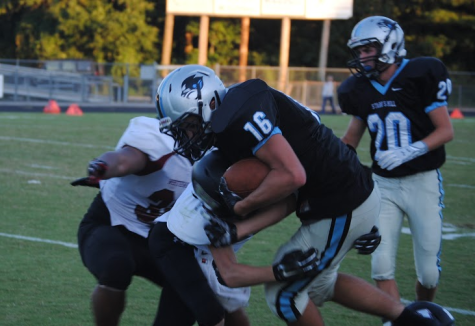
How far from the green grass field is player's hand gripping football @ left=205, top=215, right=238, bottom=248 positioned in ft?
4.48

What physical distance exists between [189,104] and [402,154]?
5.30ft

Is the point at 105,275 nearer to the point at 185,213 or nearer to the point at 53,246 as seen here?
the point at 185,213

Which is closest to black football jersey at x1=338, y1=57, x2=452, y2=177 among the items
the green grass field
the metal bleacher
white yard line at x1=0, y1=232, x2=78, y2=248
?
the green grass field

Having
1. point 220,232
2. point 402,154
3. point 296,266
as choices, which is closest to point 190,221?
point 220,232

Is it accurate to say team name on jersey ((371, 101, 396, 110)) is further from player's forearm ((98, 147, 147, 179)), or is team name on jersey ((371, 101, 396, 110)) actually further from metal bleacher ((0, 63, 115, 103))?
metal bleacher ((0, 63, 115, 103))

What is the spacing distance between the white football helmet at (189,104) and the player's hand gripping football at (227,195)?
0.21 metres

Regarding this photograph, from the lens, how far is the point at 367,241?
11.2 ft

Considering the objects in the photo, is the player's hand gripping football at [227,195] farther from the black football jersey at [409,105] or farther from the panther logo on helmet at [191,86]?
the black football jersey at [409,105]

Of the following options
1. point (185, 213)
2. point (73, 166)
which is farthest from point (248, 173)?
point (73, 166)

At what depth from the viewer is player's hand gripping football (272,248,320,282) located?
3.18 meters

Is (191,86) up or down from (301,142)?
up

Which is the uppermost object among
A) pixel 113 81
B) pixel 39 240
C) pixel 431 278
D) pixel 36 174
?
pixel 431 278

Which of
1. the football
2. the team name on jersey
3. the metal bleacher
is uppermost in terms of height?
the team name on jersey

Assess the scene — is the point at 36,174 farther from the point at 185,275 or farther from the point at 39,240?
the point at 185,275
